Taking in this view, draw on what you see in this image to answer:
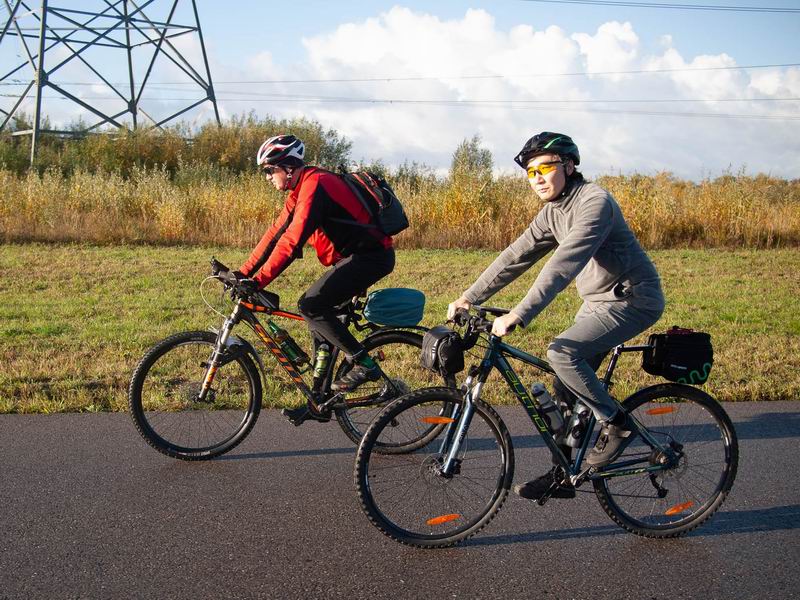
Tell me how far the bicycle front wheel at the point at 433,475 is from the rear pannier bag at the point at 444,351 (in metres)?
0.12

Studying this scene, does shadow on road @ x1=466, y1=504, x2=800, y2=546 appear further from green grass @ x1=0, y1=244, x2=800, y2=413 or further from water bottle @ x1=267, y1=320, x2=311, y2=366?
green grass @ x1=0, y1=244, x2=800, y2=413

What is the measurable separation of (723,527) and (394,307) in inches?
98.6

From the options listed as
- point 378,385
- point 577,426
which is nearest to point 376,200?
point 378,385

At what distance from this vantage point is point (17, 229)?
Answer: 17000 millimetres

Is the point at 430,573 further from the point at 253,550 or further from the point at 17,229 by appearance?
the point at 17,229

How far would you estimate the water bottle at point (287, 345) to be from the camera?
5.80 meters

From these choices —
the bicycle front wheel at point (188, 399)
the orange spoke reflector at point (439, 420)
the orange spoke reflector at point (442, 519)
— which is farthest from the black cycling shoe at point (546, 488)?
the bicycle front wheel at point (188, 399)

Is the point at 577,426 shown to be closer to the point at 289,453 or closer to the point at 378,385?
the point at 378,385

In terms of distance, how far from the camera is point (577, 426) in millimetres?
4504

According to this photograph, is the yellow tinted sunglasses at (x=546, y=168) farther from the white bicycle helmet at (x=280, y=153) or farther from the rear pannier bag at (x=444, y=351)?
the white bicycle helmet at (x=280, y=153)

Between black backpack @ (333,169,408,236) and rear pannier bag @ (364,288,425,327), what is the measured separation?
0.44 m

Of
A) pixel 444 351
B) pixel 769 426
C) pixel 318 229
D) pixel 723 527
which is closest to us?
pixel 444 351

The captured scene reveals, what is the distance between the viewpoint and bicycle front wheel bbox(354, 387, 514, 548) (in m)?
4.28

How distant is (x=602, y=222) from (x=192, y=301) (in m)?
8.19
